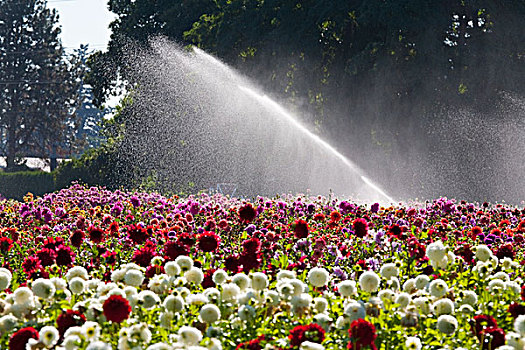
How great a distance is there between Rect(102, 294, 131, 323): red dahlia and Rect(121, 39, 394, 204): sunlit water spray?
753 inches

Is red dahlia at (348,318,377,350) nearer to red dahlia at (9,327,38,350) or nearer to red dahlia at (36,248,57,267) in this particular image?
red dahlia at (9,327,38,350)

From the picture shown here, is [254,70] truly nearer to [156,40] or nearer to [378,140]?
[378,140]

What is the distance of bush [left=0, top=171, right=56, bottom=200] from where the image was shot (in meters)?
33.9

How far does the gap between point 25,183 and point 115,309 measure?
3444cm

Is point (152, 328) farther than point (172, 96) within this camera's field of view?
No

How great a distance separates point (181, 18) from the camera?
29.9 m

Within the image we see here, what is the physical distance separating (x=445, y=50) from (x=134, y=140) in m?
13.8

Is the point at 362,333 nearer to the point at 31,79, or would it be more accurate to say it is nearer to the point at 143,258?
the point at 143,258

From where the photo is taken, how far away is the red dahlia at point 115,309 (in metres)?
2.80

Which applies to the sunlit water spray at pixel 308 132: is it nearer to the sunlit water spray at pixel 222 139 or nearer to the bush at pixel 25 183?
the sunlit water spray at pixel 222 139

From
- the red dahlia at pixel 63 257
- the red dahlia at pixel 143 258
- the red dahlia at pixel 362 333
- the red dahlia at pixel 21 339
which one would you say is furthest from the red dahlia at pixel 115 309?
the red dahlia at pixel 63 257

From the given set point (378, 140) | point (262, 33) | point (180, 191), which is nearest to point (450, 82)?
point (378, 140)

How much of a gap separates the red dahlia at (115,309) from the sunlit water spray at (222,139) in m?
19.1

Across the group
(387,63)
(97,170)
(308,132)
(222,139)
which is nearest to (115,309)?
(387,63)
